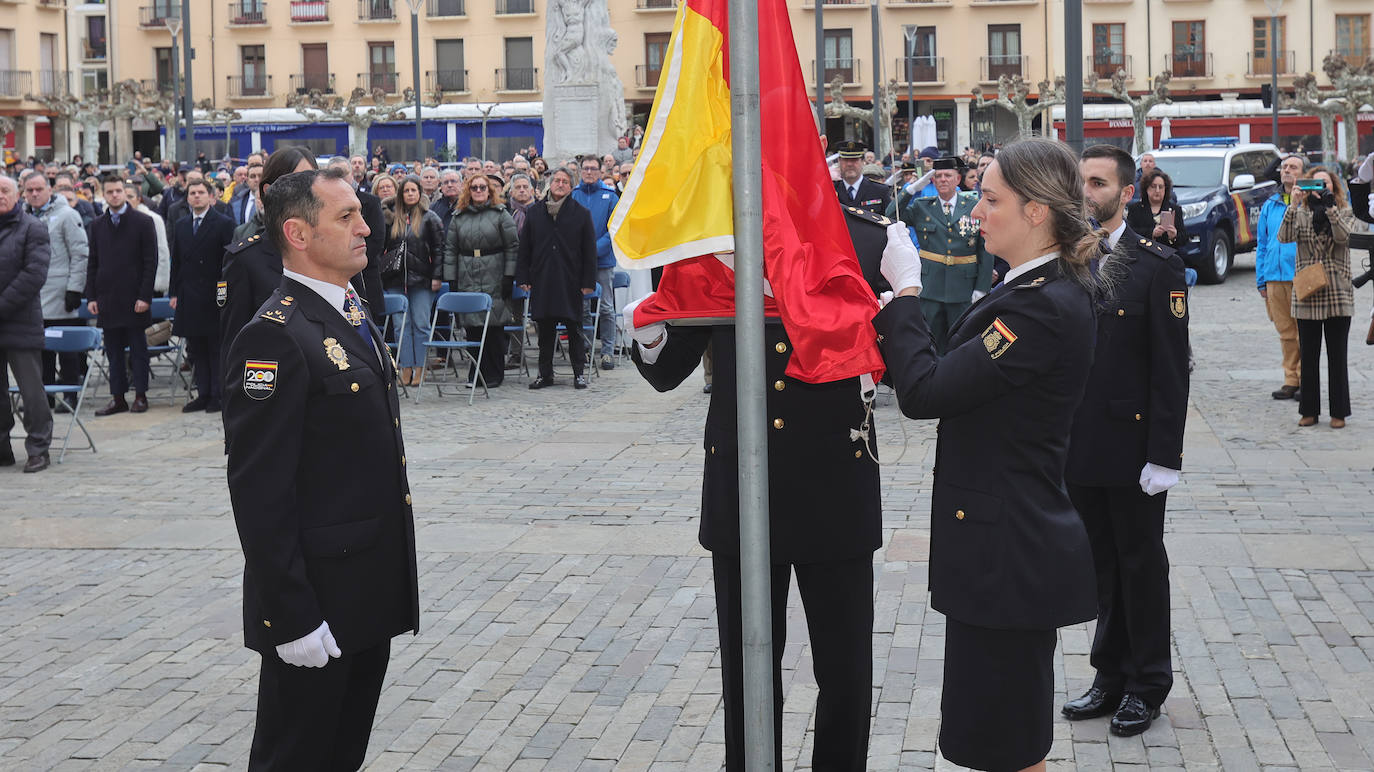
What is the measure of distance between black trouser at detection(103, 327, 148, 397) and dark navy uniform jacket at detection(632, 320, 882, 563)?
10.5 m

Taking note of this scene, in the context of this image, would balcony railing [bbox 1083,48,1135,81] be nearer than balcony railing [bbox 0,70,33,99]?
Yes

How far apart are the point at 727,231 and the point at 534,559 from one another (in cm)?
450

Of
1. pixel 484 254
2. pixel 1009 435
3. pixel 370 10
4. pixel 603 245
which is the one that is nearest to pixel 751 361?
pixel 1009 435

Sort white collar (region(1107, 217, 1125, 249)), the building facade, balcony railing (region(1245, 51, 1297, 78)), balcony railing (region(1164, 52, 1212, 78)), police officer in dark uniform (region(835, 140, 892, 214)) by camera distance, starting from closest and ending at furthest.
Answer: white collar (region(1107, 217, 1125, 249)) → police officer in dark uniform (region(835, 140, 892, 214)) → balcony railing (region(1245, 51, 1297, 78)) → the building facade → balcony railing (region(1164, 52, 1212, 78))

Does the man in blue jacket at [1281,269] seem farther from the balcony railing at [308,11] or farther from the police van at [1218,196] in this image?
the balcony railing at [308,11]

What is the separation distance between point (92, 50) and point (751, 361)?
7324 centimetres

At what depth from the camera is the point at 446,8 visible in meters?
63.3

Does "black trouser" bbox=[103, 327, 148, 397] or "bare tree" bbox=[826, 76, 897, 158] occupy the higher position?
"bare tree" bbox=[826, 76, 897, 158]

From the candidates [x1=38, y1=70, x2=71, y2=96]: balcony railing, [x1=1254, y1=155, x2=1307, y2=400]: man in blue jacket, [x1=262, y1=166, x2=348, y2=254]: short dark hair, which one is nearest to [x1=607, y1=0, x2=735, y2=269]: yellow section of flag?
[x1=262, y1=166, x2=348, y2=254]: short dark hair

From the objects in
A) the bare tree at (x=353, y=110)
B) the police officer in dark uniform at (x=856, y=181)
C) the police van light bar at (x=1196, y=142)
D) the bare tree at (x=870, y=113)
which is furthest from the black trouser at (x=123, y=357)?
the bare tree at (x=353, y=110)

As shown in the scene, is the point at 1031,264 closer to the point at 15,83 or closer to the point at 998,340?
the point at 998,340

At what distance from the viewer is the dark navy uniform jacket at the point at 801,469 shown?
4082mm

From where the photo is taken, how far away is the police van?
22.7 metres

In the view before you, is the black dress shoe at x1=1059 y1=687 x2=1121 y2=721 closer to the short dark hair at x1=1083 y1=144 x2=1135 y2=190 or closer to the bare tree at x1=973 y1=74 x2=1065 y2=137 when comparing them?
the short dark hair at x1=1083 y1=144 x2=1135 y2=190
